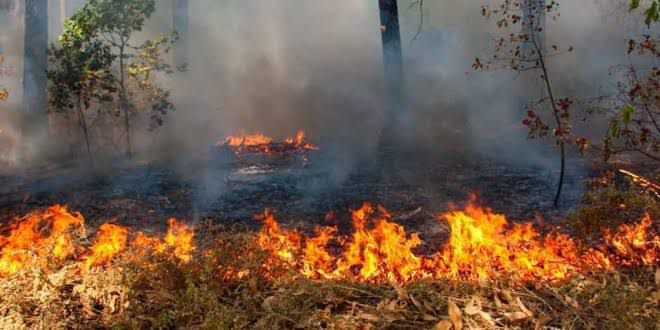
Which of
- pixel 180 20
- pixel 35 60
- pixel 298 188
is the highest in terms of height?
pixel 180 20

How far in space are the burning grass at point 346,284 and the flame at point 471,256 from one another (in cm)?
1

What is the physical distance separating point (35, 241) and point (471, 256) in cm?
460

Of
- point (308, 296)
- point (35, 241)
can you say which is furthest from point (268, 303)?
point (35, 241)

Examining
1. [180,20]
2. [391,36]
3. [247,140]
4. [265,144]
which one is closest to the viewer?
[265,144]

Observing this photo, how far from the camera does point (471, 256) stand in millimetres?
5105

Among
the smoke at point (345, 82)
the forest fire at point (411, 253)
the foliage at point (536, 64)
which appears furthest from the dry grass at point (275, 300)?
the smoke at point (345, 82)

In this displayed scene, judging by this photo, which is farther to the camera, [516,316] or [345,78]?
[345,78]

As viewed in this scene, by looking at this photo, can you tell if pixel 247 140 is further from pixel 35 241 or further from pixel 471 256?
pixel 471 256

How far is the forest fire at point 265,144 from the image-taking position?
40.9 feet

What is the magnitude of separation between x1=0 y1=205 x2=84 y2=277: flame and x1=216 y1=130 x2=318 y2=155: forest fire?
543cm

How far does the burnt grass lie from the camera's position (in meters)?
7.43

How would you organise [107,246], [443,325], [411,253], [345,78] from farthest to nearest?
[345,78] < [107,246] < [411,253] < [443,325]

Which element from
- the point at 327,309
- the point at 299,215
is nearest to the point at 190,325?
the point at 327,309

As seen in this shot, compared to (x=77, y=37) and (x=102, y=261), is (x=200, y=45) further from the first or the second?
(x=102, y=261)
